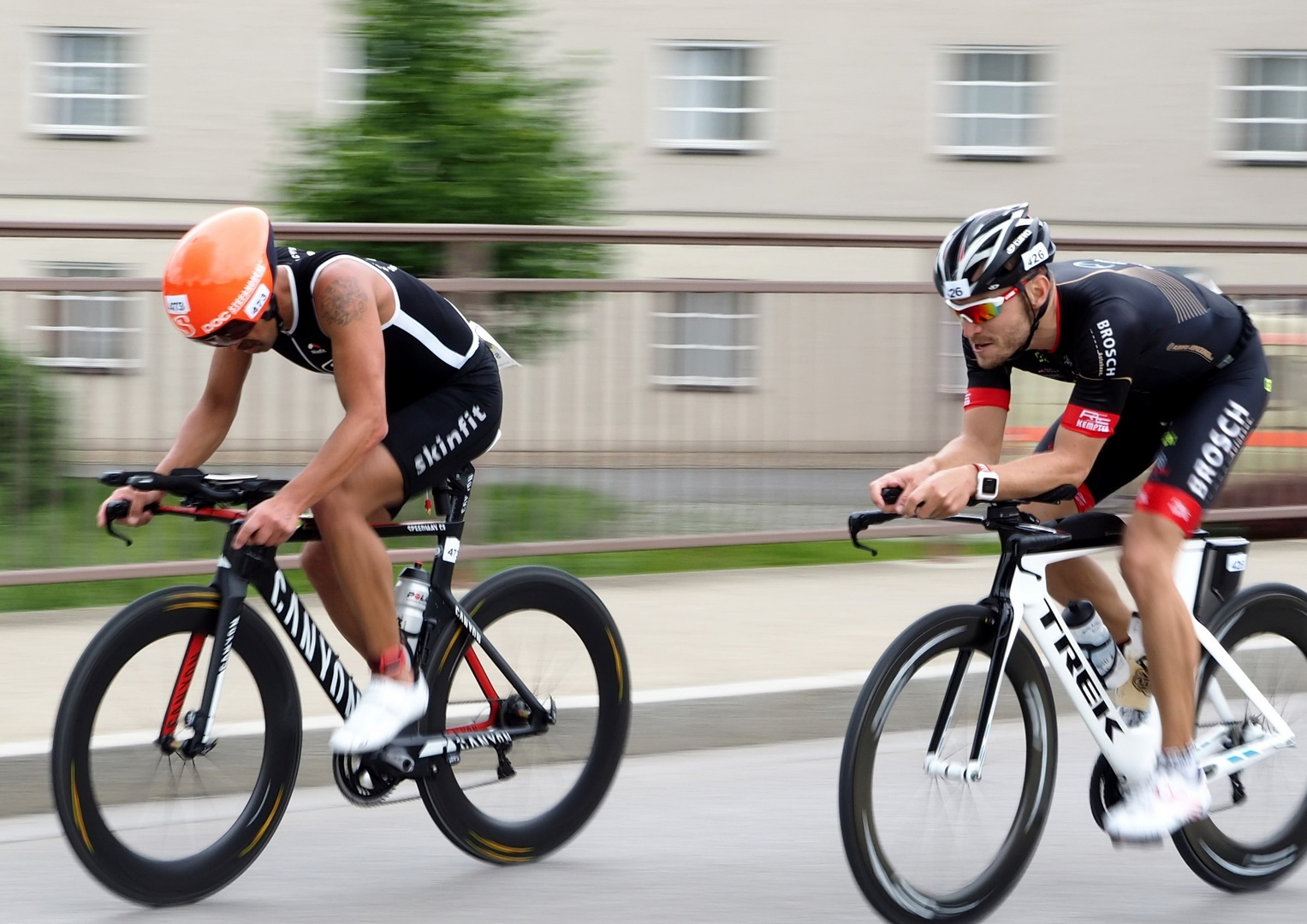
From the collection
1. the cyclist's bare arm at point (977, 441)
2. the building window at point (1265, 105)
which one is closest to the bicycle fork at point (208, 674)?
the cyclist's bare arm at point (977, 441)

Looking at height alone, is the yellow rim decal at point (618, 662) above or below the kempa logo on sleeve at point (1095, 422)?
below

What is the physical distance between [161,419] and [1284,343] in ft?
18.0

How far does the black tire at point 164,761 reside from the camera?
385 cm

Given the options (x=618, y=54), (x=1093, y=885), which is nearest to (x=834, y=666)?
(x=1093, y=885)

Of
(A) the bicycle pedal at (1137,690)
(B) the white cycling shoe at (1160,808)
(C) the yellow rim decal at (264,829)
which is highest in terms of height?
(A) the bicycle pedal at (1137,690)

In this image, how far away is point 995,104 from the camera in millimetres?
20297

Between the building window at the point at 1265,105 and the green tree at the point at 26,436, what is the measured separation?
17258 mm

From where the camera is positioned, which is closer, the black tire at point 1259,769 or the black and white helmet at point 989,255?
the black and white helmet at point 989,255

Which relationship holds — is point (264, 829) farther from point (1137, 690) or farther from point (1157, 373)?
point (1157, 373)

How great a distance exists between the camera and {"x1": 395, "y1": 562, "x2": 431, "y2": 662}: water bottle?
4.36 meters

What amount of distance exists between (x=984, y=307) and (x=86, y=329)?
13.3 ft

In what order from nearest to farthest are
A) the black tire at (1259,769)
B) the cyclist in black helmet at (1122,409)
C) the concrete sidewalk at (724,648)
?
the cyclist in black helmet at (1122,409), the black tire at (1259,769), the concrete sidewalk at (724,648)

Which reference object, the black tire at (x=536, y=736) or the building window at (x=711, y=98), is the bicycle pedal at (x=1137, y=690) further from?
the building window at (x=711, y=98)

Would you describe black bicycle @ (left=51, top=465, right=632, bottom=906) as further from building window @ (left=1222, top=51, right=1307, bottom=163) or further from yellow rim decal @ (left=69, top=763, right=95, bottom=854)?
building window @ (left=1222, top=51, right=1307, bottom=163)
